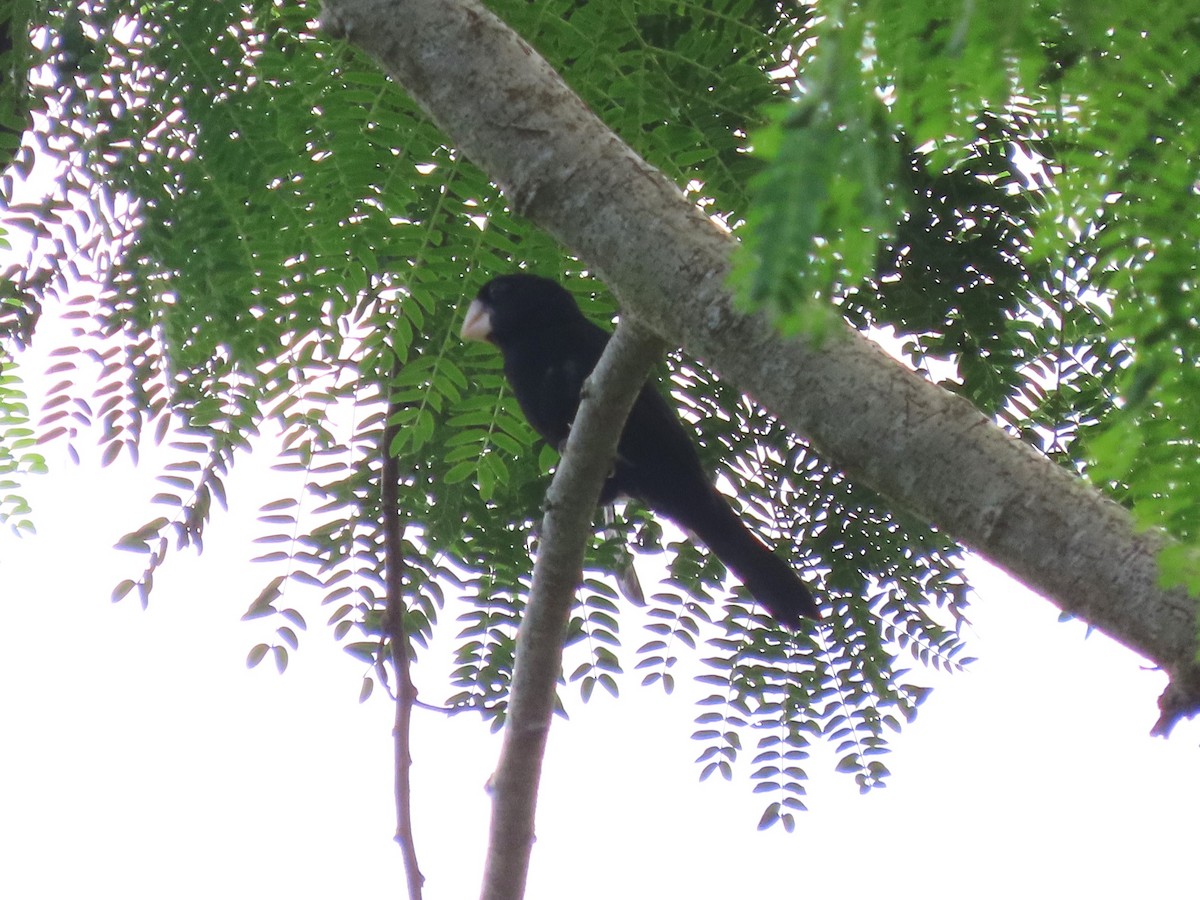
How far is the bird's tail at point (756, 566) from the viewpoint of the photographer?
1599 mm

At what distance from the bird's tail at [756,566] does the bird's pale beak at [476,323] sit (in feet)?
1.39

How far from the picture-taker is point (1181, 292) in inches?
15.4

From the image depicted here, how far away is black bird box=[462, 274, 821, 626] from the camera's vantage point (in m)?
1.63

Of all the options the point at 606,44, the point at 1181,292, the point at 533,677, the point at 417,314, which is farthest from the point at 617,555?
the point at 1181,292

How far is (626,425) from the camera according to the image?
81.8 inches

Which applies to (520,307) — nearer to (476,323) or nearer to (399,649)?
(476,323)

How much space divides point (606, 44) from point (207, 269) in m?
0.53

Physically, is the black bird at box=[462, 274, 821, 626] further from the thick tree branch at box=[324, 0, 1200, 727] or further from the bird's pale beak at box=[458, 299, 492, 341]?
the thick tree branch at box=[324, 0, 1200, 727]

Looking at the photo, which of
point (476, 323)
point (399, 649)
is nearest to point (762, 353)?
point (399, 649)

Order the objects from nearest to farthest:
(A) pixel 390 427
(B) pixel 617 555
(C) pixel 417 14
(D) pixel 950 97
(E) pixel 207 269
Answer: (D) pixel 950 97, (C) pixel 417 14, (E) pixel 207 269, (A) pixel 390 427, (B) pixel 617 555

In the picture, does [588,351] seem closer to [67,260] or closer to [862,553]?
[862,553]

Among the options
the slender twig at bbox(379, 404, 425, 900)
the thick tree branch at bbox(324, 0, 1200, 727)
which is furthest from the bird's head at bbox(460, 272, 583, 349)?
the thick tree branch at bbox(324, 0, 1200, 727)

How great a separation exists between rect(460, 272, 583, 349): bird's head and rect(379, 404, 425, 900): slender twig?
15.0 inches

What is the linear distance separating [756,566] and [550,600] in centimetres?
29
